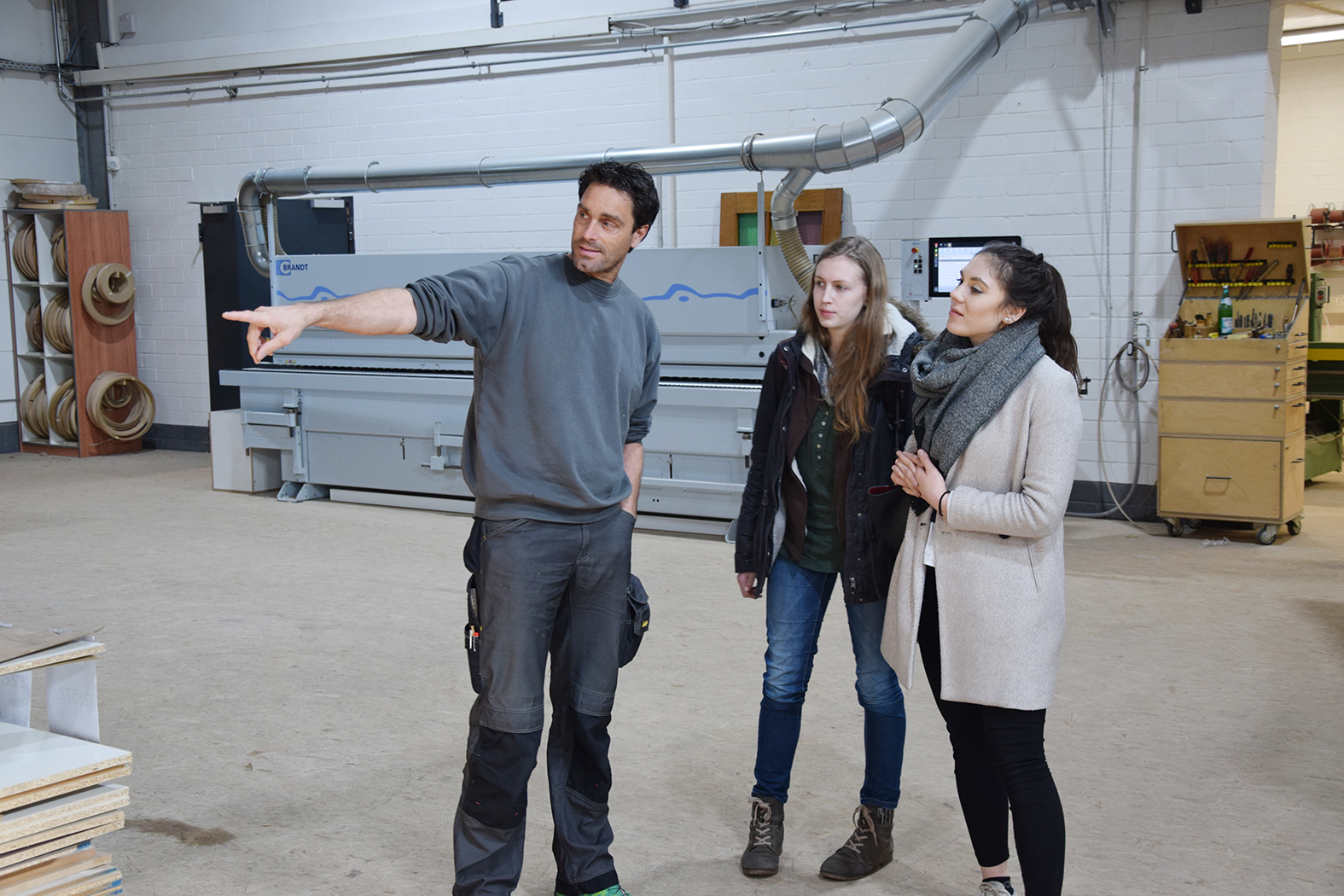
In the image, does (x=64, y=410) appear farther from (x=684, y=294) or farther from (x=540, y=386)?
(x=540, y=386)

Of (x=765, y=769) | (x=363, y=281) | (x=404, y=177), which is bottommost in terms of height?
(x=765, y=769)

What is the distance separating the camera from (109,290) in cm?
827

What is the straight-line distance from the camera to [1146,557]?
197 inches

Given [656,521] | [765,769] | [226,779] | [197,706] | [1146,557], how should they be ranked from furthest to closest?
[656,521], [1146,557], [197,706], [226,779], [765,769]

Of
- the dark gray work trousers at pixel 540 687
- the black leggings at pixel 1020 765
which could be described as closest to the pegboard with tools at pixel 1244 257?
the black leggings at pixel 1020 765

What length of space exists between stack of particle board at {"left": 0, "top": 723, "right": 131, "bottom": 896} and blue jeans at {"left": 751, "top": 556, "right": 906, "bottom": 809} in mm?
1162

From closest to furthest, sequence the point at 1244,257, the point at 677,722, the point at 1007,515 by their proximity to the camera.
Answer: the point at 1007,515 < the point at 677,722 < the point at 1244,257

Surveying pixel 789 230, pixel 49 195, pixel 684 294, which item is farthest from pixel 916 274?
pixel 49 195

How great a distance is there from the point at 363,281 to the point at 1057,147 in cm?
377

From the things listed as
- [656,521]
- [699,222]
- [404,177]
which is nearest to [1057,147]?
[699,222]

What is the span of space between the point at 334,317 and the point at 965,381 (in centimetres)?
100

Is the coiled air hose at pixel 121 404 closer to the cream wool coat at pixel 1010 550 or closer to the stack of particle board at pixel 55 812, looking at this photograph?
the stack of particle board at pixel 55 812

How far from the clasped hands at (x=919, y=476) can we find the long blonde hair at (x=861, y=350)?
16cm

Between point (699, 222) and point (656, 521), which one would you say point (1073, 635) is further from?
point (699, 222)
